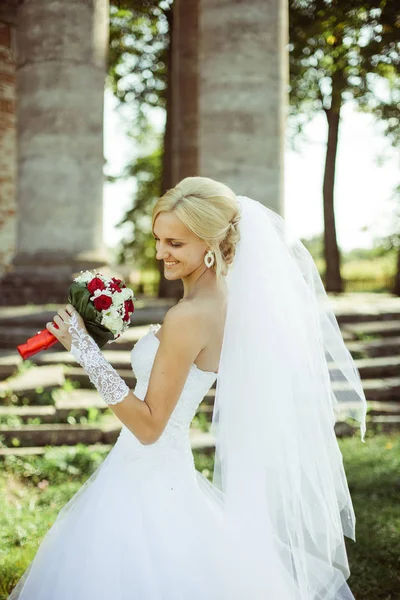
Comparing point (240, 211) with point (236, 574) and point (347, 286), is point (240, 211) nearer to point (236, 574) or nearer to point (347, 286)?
point (236, 574)

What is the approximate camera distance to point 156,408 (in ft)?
8.36

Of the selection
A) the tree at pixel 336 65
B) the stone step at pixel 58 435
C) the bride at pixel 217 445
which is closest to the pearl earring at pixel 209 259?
the bride at pixel 217 445

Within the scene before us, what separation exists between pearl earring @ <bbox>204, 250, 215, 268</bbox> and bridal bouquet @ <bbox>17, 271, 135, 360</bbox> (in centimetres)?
34

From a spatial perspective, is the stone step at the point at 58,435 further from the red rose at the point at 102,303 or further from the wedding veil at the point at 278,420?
the red rose at the point at 102,303

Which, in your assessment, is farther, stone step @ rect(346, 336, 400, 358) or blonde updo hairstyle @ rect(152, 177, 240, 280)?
→ stone step @ rect(346, 336, 400, 358)

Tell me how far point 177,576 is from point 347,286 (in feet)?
90.5

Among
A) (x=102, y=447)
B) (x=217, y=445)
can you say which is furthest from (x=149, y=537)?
(x=102, y=447)

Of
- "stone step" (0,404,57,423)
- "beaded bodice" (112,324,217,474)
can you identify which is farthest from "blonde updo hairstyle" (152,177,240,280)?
"stone step" (0,404,57,423)

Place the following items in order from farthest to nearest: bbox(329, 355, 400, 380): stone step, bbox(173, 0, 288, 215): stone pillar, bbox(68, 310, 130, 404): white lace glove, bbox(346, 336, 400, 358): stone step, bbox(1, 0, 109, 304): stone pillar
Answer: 1. bbox(346, 336, 400, 358): stone step
2. bbox(1, 0, 109, 304): stone pillar
3. bbox(329, 355, 400, 380): stone step
4. bbox(173, 0, 288, 215): stone pillar
5. bbox(68, 310, 130, 404): white lace glove

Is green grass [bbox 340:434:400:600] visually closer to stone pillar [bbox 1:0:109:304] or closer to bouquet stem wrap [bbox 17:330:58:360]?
bouquet stem wrap [bbox 17:330:58:360]

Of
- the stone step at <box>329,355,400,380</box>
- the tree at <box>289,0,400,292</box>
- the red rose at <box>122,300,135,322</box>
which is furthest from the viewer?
the tree at <box>289,0,400,292</box>

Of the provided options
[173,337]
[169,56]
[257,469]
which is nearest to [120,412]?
[173,337]

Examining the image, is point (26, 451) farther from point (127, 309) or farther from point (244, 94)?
point (244, 94)

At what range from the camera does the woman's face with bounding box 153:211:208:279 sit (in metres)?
2.68
